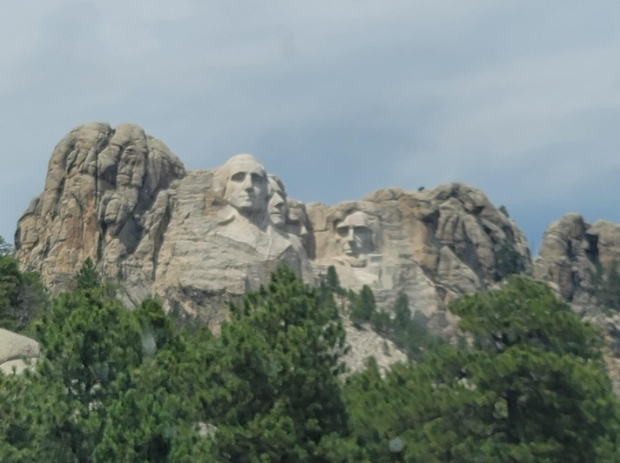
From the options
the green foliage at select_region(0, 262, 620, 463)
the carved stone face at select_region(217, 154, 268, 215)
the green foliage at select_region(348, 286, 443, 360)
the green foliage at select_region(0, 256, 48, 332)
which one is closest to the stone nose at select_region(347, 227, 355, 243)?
the green foliage at select_region(348, 286, 443, 360)

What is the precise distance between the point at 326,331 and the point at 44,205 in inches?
937

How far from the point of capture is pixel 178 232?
4600 cm

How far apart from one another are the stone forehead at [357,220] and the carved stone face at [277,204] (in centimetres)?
279

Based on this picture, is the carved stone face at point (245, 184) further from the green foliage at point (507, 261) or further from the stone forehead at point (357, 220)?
the green foliage at point (507, 261)

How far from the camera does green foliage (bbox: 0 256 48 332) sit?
41.6m

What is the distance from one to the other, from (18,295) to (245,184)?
26.6 feet

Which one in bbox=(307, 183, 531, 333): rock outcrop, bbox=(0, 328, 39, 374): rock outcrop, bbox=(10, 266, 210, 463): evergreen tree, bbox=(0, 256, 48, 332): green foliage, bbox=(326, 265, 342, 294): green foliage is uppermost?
bbox=(307, 183, 531, 333): rock outcrop

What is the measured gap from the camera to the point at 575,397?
23.1 meters

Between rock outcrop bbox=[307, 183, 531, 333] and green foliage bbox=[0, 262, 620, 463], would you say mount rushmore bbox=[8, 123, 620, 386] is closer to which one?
rock outcrop bbox=[307, 183, 531, 333]

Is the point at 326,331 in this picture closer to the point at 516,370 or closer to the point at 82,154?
A: the point at 516,370

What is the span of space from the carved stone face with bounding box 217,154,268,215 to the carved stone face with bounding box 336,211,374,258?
433 cm

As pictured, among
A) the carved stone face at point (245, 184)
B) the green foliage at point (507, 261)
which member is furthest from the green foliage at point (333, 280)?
the green foliage at point (507, 261)

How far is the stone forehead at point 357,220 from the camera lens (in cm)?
5003

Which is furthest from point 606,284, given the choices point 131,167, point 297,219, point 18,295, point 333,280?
point 18,295
